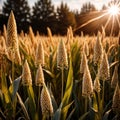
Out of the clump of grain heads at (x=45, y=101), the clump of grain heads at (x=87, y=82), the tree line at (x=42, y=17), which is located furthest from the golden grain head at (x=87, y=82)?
the tree line at (x=42, y=17)

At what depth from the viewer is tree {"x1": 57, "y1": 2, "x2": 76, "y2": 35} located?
156 feet

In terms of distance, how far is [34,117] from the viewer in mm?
2402

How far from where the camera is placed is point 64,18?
48.9m

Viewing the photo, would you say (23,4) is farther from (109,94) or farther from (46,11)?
(109,94)

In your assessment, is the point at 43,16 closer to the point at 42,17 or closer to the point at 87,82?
the point at 42,17

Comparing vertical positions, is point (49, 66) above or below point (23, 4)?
above

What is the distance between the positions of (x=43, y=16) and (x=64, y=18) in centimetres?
493

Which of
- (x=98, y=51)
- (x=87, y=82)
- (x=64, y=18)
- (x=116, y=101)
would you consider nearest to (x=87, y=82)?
(x=87, y=82)

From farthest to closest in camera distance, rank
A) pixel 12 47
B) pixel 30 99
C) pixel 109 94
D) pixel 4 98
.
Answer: pixel 109 94 < pixel 4 98 < pixel 30 99 < pixel 12 47

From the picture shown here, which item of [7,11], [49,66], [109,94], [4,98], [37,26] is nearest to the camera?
[4,98]

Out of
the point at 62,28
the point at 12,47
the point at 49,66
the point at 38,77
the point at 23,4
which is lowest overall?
the point at 62,28

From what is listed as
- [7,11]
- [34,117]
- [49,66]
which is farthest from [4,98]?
[7,11]

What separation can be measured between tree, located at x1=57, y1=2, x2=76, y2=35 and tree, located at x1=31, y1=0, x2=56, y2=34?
1144mm

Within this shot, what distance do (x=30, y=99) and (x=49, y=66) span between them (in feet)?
4.62
